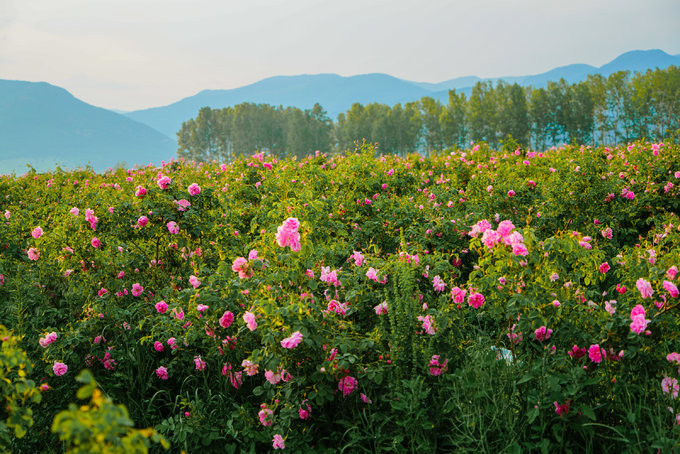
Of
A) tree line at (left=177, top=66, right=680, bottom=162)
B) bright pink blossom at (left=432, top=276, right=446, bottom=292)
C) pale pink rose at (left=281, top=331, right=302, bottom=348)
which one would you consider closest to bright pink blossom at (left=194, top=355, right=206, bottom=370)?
pale pink rose at (left=281, top=331, right=302, bottom=348)

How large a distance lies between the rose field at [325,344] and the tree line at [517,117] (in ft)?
165

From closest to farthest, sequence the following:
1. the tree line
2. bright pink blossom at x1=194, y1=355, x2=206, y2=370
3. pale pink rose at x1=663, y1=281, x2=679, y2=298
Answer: pale pink rose at x1=663, y1=281, x2=679, y2=298, bright pink blossom at x1=194, y1=355, x2=206, y2=370, the tree line

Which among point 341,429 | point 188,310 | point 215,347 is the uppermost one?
point 188,310

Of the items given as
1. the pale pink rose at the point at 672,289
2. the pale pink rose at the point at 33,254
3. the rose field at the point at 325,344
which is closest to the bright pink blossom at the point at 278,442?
the rose field at the point at 325,344

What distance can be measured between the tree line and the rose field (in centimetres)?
5018

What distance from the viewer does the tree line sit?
56.0m

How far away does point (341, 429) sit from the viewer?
7.59 feet

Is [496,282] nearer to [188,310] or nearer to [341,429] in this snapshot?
[341,429]

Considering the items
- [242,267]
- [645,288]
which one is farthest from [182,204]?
[645,288]

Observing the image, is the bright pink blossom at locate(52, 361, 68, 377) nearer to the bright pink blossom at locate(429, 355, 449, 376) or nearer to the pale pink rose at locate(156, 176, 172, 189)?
the pale pink rose at locate(156, 176, 172, 189)

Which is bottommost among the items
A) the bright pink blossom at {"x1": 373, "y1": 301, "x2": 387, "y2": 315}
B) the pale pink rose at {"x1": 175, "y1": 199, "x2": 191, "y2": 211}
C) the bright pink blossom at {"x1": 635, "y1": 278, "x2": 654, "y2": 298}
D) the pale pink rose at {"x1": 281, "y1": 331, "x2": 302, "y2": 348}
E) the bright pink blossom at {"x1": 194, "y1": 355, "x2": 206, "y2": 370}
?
the bright pink blossom at {"x1": 194, "y1": 355, "x2": 206, "y2": 370}

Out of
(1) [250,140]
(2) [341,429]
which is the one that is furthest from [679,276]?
(1) [250,140]

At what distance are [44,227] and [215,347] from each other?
13.2 feet

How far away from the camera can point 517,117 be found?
60594 mm
